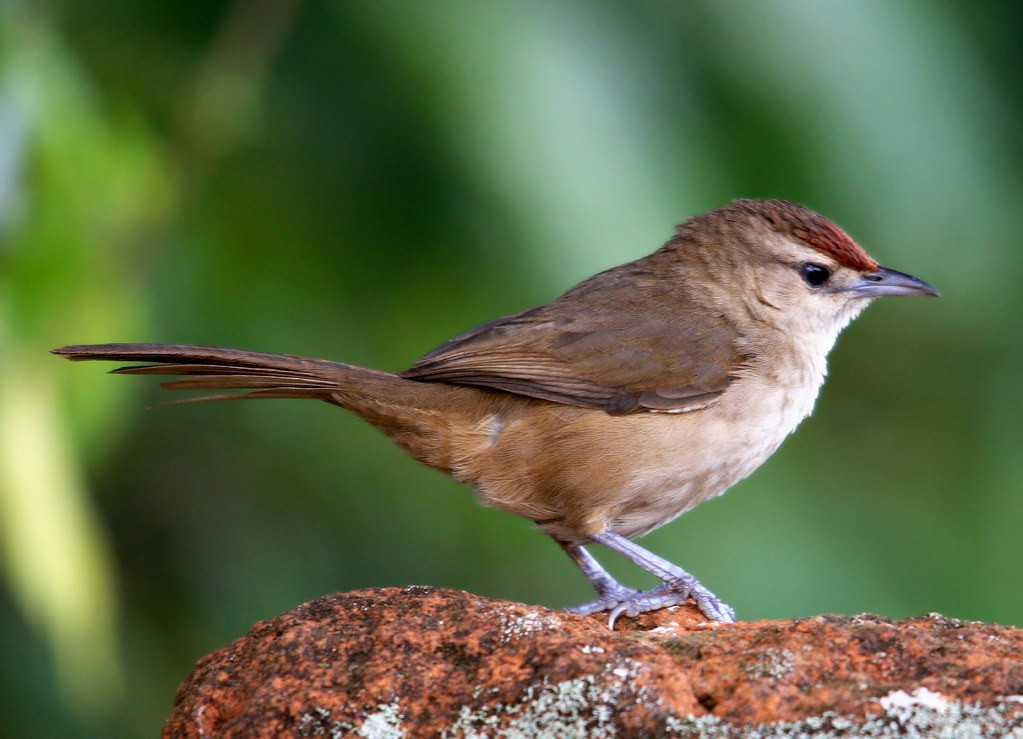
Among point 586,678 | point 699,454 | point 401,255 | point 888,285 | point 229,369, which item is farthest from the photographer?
point 401,255

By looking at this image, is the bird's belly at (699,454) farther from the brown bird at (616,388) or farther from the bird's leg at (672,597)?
the bird's leg at (672,597)

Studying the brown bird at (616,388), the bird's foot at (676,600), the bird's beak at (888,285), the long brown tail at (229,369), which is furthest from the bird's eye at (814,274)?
the long brown tail at (229,369)

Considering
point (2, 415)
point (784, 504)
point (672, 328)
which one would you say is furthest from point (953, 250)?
point (2, 415)

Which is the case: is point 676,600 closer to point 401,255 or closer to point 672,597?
point 672,597

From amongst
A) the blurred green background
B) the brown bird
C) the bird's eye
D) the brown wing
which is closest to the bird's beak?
the brown bird

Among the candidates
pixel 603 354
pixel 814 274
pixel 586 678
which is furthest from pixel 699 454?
pixel 586 678

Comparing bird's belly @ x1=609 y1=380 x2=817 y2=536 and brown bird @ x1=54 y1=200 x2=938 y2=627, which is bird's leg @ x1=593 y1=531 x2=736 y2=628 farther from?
bird's belly @ x1=609 y1=380 x2=817 y2=536

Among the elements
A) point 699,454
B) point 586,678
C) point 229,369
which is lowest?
point 586,678

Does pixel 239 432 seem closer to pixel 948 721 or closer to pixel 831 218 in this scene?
pixel 831 218

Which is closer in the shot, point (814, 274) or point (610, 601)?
point (610, 601)
